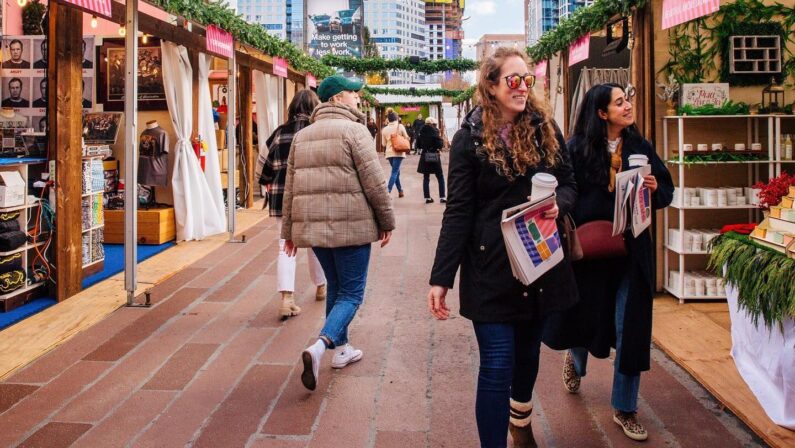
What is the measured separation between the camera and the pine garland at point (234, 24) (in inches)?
254

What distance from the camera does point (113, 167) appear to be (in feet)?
27.6

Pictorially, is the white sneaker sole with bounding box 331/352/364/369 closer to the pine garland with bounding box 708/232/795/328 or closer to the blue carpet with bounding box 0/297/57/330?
the pine garland with bounding box 708/232/795/328

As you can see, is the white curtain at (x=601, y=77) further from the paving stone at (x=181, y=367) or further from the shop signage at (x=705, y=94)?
the paving stone at (x=181, y=367)

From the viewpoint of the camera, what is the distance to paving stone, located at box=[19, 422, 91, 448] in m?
3.04

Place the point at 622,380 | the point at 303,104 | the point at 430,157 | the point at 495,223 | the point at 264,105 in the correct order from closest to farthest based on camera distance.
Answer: the point at 495,223
the point at 622,380
the point at 303,104
the point at 264,105
the point at 430,157

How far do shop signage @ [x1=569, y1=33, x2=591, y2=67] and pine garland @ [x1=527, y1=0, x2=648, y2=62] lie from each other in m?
0.05

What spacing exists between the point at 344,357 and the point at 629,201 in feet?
6.15

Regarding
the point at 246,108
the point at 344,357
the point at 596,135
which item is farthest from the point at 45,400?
the point at 246,108

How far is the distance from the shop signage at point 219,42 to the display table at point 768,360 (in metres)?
5.87

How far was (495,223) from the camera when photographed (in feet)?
8.11

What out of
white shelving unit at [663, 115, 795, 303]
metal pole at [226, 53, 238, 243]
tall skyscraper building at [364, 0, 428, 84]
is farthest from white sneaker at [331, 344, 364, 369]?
tall skyscraper building at [364, 0, 428, 84]

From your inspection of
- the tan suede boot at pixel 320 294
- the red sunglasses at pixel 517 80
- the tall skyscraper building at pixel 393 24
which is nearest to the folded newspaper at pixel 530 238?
the red sunglasses at pixel 517 80

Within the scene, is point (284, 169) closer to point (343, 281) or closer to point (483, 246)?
point (343, 281)

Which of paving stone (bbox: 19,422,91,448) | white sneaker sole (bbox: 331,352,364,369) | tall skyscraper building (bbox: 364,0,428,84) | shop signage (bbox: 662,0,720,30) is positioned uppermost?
tall skyscraper building (bbox: 364,0,428,84)
